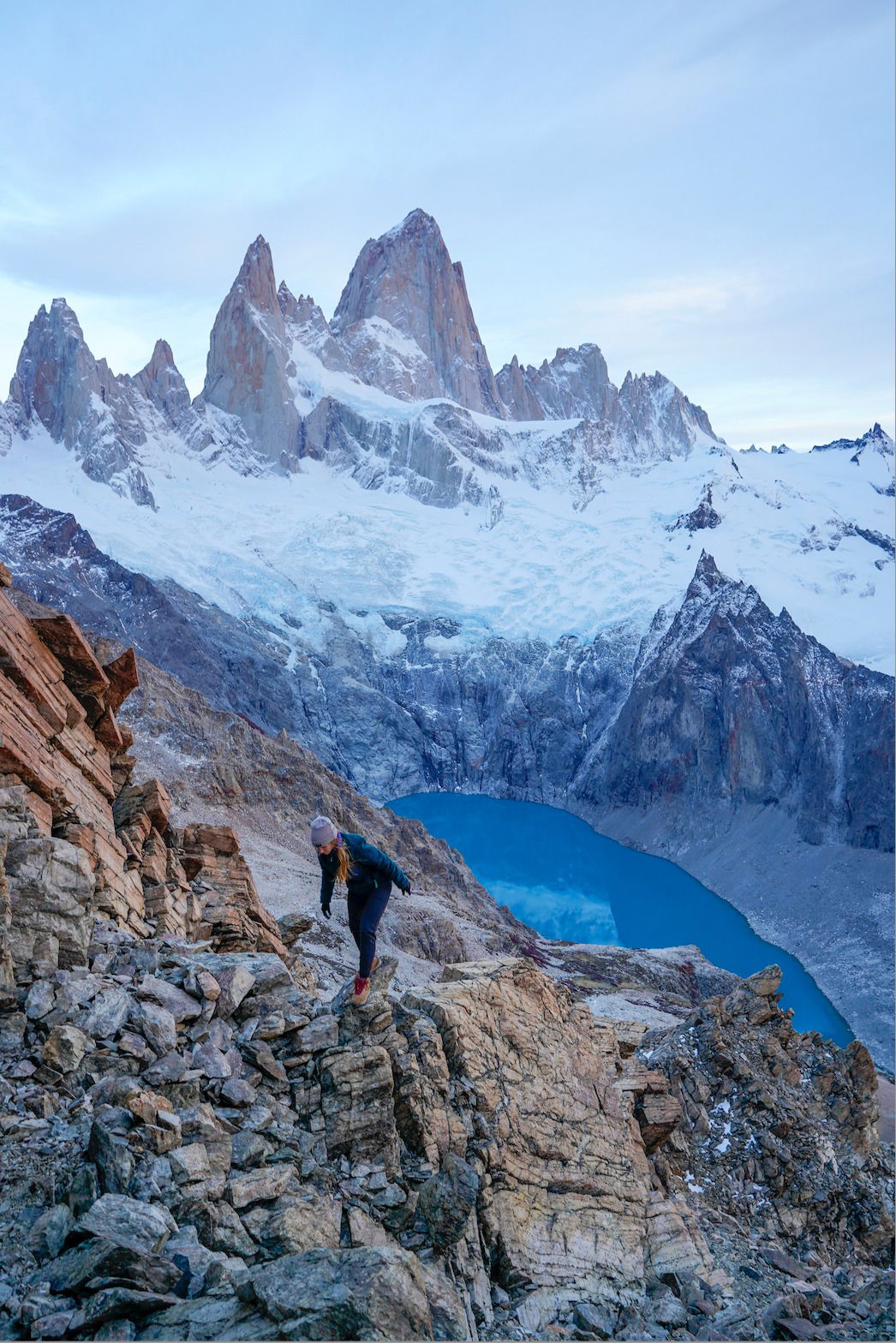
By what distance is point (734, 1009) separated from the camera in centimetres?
2681

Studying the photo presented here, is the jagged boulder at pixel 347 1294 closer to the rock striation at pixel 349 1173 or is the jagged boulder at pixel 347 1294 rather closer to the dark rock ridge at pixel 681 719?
the rock striation at pixel 349 1173

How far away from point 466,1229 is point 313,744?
175540mm

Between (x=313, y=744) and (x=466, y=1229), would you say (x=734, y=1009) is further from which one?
(x=313, y=744)

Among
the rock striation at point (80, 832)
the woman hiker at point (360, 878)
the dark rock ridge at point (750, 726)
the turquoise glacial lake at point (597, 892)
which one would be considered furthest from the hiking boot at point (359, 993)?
the dark rock ridge at point (750, 726)

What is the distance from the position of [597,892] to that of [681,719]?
61.2 meters

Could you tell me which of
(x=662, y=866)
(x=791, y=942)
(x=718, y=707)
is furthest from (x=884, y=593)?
(x=791, y=942)

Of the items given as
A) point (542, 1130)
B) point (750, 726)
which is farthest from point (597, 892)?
point (542, 1130)

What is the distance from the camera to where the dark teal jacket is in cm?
1246

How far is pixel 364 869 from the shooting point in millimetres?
12633

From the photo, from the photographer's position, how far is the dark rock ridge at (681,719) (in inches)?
5497

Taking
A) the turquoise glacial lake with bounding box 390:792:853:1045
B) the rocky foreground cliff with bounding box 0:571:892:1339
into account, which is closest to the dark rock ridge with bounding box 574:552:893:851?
the turquoise glacial lake with bounding box 390:792:853:1045

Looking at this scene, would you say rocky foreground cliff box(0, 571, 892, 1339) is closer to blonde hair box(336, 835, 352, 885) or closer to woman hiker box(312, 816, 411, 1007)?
woman hiker box(312, 816, 411, 1007)

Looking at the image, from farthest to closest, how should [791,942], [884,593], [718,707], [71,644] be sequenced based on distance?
[884,593], [718,707], [791,942], [71,644]

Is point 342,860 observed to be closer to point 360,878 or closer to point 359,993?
point 360,878
